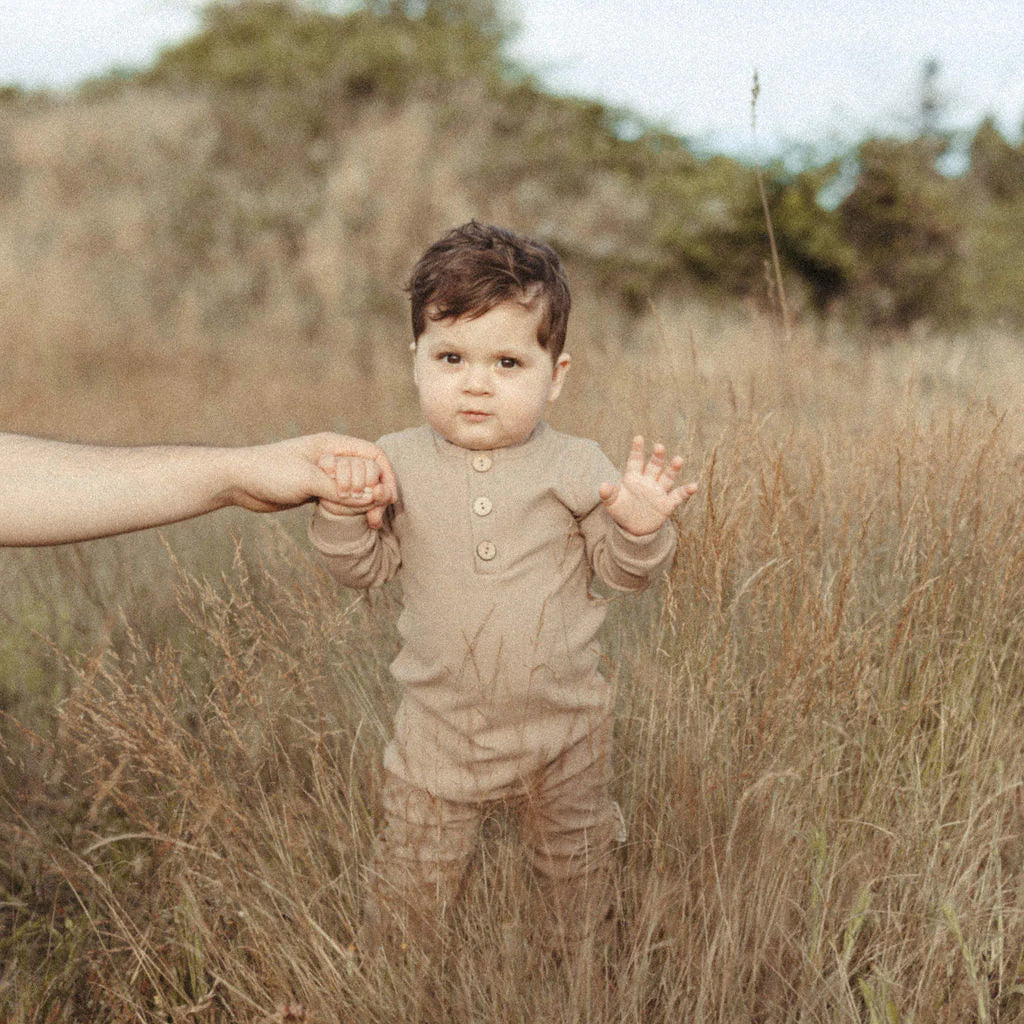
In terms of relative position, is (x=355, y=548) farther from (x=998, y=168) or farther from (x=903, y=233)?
(x=998, y=168)

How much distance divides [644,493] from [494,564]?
0.31 meters

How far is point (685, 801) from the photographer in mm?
1832

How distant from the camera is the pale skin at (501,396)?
A: 1.72m

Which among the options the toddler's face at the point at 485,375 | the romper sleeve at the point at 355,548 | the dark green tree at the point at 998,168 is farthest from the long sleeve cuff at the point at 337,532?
the dark green tree at the point at 998,168

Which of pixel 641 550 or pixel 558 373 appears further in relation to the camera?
pixel 558 373

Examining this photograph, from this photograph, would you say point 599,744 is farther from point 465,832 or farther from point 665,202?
point 665,202

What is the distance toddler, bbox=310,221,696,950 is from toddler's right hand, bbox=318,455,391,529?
2 cm

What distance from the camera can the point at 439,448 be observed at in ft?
6.08

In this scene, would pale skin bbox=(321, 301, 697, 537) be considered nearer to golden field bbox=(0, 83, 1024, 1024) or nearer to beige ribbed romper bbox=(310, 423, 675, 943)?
beige ribbed romper bbox=(310, 423, 675, 943)

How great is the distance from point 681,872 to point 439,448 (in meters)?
0.91

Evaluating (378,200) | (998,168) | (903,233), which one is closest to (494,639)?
(903,233)

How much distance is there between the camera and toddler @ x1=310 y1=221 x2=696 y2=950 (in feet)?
5.74

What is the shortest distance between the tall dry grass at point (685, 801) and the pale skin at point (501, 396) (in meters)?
0.27

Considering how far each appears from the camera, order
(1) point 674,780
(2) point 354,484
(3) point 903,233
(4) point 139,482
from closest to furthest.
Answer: (4) point 139,482 → (2) point 354,484 → (1) point 674,780 → (3) point 903,233
